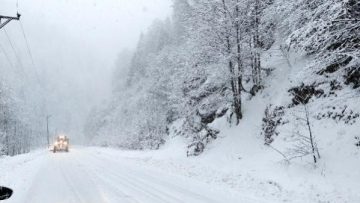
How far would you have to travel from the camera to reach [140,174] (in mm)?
20641

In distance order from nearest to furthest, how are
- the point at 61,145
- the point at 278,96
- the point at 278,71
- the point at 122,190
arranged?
the point at 122,190, the point at 278,96, the point at 278,71, the point at 61,145

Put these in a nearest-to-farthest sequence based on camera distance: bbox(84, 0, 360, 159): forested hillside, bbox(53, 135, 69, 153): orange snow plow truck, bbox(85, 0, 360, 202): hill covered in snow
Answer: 1. bbox(85, 0, 360, 202): hill covered in snow
2. bbox(84, 0, 360, 159): forested hillside
3. bbox(53, 135, 69, 153): orange snow plow truck

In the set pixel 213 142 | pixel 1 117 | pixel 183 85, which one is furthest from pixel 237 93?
pixel 1 117

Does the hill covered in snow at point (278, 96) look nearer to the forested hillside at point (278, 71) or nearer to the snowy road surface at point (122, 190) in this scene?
the forested hillside at point (278, 71)

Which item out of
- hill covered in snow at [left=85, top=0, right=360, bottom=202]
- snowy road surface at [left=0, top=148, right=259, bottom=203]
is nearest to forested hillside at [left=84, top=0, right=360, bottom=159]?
hill covered in snow at [left=85, top=0, right=360, bottom=202]

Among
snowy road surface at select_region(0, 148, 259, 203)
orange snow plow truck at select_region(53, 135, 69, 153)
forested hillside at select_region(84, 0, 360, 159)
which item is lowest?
snowy road surface at select_region(0, 148, 259, 203)

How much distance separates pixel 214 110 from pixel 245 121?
274 inches

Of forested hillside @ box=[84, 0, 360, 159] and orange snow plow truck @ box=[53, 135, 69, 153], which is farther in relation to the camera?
orange snow plow truck @ box=[53, 135, 69, 153]

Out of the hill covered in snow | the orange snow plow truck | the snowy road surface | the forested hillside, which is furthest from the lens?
the orange snow plow truck

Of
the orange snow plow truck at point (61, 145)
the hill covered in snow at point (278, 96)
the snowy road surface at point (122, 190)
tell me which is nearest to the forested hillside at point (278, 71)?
the hill covered in snow at point (278, 96)

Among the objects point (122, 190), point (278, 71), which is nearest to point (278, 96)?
point (278, 71)

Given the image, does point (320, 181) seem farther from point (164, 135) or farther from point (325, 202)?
point (164, 135)

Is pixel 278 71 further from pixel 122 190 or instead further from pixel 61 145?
pixel 61 145

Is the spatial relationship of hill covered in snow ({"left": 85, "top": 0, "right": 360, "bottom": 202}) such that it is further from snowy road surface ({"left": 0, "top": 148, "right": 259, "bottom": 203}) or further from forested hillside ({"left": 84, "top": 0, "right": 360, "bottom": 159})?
snowy road surface ({"left": 0, "top": 148, "right": 259, "bottom": 203})
